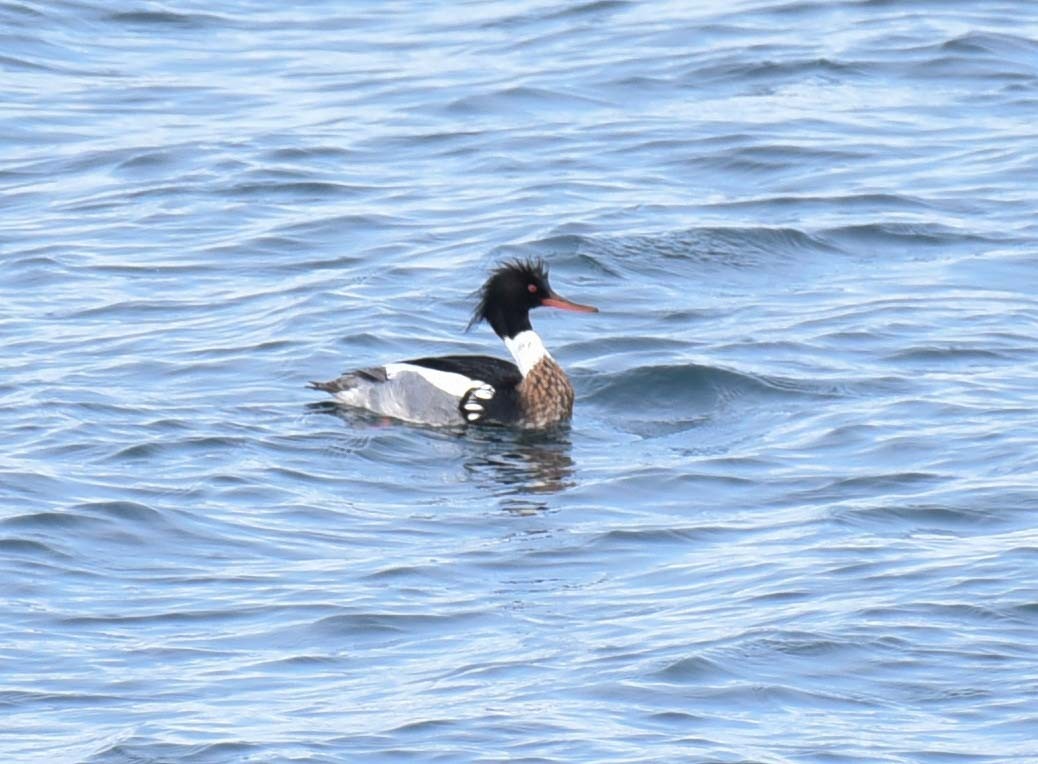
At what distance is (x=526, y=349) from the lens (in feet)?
50.8

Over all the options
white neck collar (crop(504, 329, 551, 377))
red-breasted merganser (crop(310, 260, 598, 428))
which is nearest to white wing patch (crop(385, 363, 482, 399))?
red-breasted merganser (crop(310, 260, 598, 428))

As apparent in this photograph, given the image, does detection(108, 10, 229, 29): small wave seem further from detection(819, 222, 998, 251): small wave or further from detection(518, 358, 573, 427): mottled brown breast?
detection(518, 358, 573, 427): mottled brown breast

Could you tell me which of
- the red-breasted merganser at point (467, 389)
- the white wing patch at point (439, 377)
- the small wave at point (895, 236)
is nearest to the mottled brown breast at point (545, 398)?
the red-breasted merganser at point (467, 389)

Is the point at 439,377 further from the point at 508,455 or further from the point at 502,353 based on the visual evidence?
the point at 502,353

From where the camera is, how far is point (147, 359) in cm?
1559

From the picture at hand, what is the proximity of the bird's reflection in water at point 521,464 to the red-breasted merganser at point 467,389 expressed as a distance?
0.14 metres

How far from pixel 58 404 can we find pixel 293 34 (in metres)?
11.1

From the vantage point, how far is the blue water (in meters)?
9.70

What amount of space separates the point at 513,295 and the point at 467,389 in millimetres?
911

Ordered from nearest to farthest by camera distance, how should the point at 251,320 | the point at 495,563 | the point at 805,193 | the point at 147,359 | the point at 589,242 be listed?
the point at 495,563, the point at 147,359, the point at 251,320, the point at 589,242, the point at 805,193

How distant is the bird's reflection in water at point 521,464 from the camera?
13.1 meters

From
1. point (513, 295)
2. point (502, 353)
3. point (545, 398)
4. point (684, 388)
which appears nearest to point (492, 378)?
point (545, 398)

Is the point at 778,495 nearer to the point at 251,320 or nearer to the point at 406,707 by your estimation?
the point at 406,707

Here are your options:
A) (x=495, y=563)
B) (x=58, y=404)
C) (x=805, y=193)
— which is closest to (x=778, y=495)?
(x=495, y=563)
